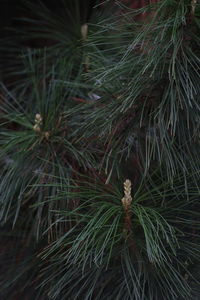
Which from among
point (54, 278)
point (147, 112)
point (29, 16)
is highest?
point (29, 16)

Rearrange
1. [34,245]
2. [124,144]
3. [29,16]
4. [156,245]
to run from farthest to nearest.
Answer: [29,16] → [34,245] → [124,144] → [156,245]

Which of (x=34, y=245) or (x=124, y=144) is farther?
(x=34, y=245)

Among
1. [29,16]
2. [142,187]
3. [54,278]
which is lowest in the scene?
[54,278]

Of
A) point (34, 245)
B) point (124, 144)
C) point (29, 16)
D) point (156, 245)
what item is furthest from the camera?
point (29, 16)

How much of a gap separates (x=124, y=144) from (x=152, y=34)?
168 mm

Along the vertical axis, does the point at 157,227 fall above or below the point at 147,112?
below

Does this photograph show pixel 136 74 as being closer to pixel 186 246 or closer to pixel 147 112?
pixel 147 112

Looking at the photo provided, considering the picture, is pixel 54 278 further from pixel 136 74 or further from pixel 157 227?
pixel 136 74

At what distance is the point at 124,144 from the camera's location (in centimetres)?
86

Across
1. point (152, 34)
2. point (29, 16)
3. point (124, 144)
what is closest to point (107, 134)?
point (124, 144)

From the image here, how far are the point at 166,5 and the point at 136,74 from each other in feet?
0.35

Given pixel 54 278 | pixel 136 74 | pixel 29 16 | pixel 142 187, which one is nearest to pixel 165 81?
pixel 136 74

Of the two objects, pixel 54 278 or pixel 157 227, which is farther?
pixel 54 278

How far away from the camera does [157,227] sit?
2.57 ft
